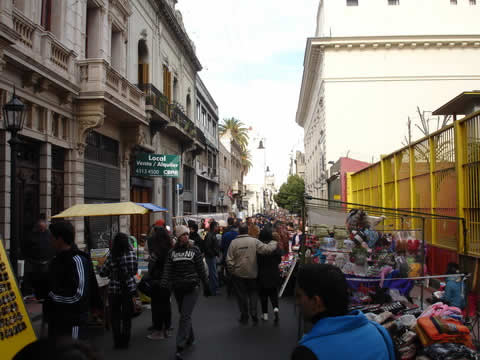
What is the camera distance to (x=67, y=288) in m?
4.66

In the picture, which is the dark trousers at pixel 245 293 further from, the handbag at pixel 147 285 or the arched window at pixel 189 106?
the arched window at pixel 189 106

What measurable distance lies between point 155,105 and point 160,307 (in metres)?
14.5

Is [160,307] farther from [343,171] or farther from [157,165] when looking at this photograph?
[343,171]

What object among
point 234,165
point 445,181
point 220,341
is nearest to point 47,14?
point 220,341

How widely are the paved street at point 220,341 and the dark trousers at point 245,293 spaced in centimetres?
29

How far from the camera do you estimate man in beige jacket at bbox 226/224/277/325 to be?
8727mm

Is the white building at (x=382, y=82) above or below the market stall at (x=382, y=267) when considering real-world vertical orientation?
above

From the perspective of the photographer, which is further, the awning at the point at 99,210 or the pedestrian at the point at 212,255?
the pedestrian at the point at 212,255

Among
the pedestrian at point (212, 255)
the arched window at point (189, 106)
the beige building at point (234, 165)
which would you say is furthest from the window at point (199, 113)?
the pedestrian at point (212, 255)

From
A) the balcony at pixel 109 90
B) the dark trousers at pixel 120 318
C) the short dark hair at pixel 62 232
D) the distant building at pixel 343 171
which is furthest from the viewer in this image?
the distant building at pixel 343 171

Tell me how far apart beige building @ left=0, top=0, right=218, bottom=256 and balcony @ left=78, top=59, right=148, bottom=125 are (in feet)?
0.11

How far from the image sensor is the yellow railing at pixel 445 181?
8.25m

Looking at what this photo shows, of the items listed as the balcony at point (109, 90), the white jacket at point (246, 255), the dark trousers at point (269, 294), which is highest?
the balcony at point (109, 90)

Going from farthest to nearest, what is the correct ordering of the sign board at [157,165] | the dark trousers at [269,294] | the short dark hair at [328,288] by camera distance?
the sign board at [157,165] < the dark trousers at [269,294] < the short dark hair at [328,288]
